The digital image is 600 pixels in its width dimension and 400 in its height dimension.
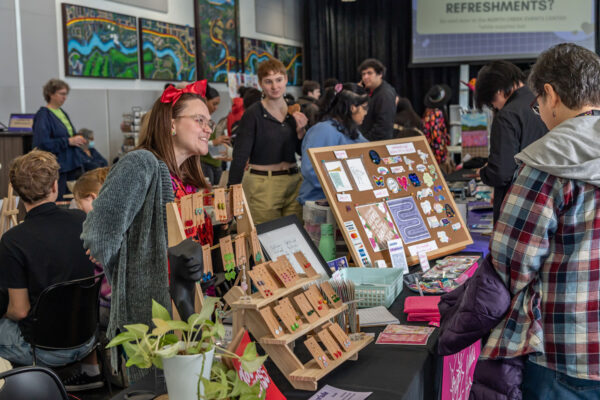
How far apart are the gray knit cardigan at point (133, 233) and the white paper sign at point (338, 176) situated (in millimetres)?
837

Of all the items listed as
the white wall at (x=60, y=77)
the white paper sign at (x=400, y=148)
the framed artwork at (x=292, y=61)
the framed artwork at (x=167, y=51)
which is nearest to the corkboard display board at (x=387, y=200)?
the white paper sign at (x=400, y=148)

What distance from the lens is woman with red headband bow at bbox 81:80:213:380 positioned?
6.17 ft

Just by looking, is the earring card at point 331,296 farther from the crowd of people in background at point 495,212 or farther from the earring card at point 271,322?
the crowd of people in background at point 495,212

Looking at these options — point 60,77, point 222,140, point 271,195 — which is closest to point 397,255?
point 271,195

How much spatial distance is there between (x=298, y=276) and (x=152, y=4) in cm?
727

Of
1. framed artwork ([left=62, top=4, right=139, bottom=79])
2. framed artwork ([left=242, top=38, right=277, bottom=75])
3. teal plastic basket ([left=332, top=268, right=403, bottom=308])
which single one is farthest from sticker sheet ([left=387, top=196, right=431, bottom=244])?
framed artwork ([left=242, top=38, right=277, bottom=75])

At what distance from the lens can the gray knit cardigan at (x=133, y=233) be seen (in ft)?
6.16

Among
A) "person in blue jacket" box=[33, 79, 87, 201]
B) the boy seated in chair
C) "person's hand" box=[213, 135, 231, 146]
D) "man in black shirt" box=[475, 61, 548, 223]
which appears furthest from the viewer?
"person's hand" box=[213, 135, 231, 146]

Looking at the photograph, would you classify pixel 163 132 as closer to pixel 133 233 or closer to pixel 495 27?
pixel 133 233

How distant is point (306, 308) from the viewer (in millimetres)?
1548

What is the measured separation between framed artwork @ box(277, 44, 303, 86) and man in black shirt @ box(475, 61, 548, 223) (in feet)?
27.8

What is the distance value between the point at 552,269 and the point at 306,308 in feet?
1.88

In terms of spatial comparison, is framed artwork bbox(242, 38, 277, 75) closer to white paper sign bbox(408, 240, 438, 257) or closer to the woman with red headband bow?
white paper sign bbox(408, 240, 438, 257)

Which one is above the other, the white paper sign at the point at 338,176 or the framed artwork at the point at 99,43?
the framed artwork at the point at 99,43
